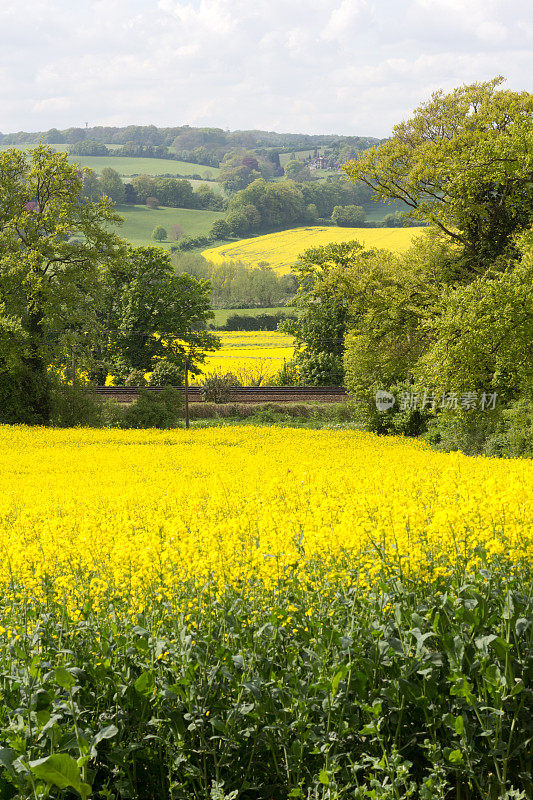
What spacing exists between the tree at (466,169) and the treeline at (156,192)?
337 feet

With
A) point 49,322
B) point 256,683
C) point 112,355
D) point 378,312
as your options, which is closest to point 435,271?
point 378,312

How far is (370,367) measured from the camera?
98.0 ft

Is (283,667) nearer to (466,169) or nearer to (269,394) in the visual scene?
(466,169)

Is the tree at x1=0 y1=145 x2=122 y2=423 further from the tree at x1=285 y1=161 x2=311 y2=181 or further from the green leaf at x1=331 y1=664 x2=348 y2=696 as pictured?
the tree at x1=285 y1=161 x2=311 y2=181

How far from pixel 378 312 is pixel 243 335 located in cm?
3544

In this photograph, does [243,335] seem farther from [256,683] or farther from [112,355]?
[256,683]

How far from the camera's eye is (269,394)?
39.0 meters

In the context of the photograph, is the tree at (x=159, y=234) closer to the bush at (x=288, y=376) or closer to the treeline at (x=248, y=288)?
the treeline at (x=248, y=288)

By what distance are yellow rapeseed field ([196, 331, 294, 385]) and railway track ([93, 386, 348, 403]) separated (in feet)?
13.7

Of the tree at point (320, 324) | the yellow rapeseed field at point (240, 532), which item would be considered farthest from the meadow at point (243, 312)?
the yellow rapeseed field at point (240, 532)

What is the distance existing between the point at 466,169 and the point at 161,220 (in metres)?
104

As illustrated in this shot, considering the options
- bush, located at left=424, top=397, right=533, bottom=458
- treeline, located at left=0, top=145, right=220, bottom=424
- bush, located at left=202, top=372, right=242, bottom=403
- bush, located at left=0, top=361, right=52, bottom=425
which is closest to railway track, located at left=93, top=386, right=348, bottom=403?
bush, located at left=202, top=372, right=242, bottom=403

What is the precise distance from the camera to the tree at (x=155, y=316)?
46344 mm

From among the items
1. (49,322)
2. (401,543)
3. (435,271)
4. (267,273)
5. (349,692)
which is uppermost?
(267,273)
